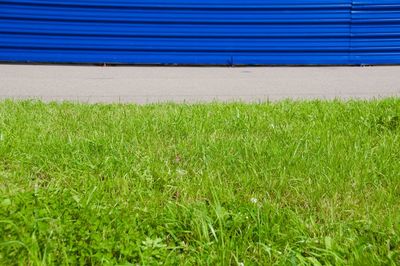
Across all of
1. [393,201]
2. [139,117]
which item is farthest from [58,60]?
[393,201]

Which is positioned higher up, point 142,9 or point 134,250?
point 142,9

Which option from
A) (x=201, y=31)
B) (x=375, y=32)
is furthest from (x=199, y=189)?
(x=375, y=32)

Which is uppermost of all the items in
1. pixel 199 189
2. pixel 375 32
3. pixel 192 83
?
pixel 375 32

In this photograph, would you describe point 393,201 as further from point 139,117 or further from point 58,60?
point 58,60

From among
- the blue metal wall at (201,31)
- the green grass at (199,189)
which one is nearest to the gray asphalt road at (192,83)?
the blue metal wall at (201,31)

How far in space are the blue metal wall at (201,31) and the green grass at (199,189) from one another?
4.90 metres

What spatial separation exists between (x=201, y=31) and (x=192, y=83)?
2079 millimetres

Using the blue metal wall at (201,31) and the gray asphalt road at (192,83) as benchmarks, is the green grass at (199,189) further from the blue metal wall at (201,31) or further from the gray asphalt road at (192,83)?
the blue metal wall at (201,31)

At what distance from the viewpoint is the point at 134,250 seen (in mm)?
2002

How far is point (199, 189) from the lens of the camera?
267cm

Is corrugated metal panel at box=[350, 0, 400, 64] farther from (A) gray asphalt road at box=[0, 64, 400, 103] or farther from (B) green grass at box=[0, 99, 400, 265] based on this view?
(B) green grass at box=[0, 99, 400, 265]

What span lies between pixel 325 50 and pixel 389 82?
6.39ft

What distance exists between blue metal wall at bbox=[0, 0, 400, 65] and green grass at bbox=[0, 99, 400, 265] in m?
4.90

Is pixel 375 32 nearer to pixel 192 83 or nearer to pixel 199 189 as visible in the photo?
pixel 192 83
